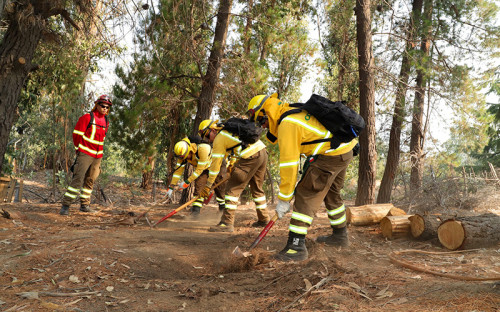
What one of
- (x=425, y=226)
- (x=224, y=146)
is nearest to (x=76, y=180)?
(x=224, y=146)

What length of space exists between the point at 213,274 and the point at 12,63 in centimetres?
454

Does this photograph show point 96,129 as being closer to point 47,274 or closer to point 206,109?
point 206,109

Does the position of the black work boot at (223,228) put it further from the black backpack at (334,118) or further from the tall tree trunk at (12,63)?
the tall tree trunk at (12,63)

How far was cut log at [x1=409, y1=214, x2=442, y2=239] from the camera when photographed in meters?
5.09

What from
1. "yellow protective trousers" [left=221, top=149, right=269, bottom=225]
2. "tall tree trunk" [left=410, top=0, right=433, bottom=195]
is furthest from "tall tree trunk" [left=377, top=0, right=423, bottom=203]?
"yellow protective trousers" [left=221, top=149, right=269, bottom=225]

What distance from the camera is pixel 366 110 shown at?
7738 mm

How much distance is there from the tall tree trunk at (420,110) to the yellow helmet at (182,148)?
17.9ft

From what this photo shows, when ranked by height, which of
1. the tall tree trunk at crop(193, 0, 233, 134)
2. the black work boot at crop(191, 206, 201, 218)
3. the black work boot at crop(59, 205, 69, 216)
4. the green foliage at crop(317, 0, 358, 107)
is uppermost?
the green foliage at crop(317, 0, 358, 107)

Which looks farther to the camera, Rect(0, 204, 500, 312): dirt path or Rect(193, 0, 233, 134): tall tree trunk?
Rect(193, 0, 233, 134): tall tree trunk

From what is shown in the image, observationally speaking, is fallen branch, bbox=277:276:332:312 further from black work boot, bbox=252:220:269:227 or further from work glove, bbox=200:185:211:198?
work glove, bbox=200:185:211:198

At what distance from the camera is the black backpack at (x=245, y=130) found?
5.76 metres

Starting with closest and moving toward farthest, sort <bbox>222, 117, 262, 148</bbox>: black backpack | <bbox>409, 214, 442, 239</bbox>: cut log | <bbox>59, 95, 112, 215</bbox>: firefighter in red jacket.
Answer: <bbox>409, 214, 442, 239</bbox>: cut log, <bbox>222, 117, 262, 148</bbox>: black backpack, <bbox>59, 95, 112, 215</bbox>: firefighter in red jacket

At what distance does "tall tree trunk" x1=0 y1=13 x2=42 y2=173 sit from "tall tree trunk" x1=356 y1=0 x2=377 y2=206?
20.6ft

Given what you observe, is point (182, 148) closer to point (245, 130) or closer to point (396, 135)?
point (245, 130)
